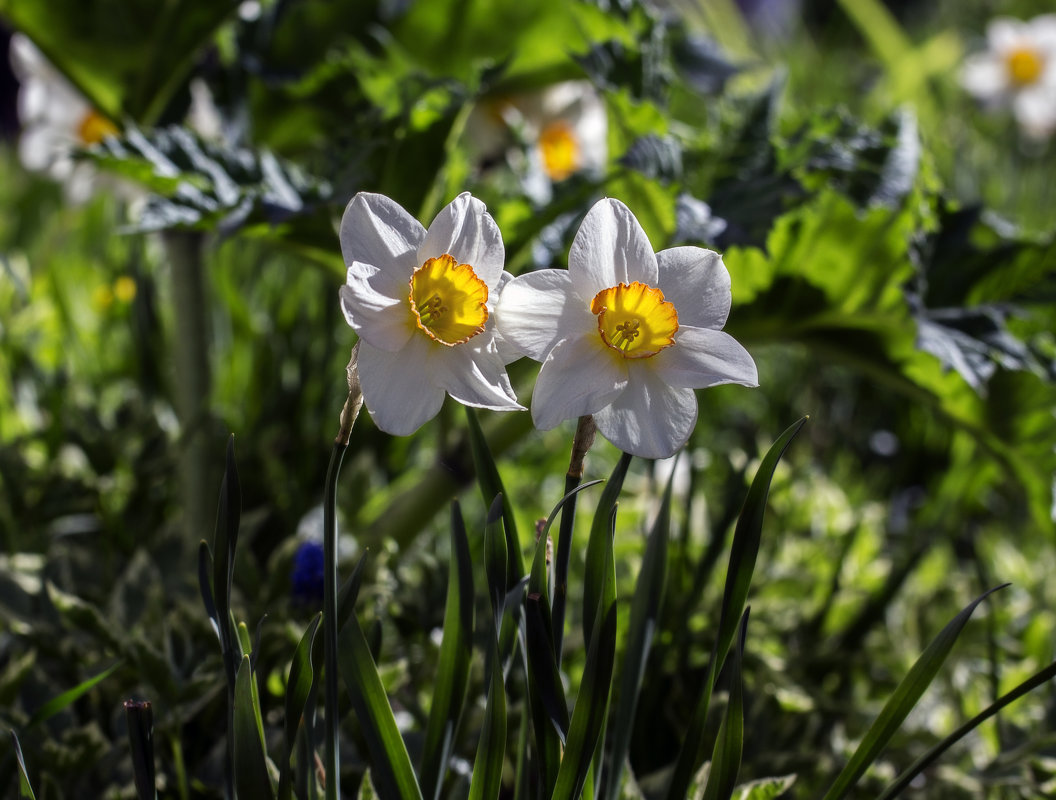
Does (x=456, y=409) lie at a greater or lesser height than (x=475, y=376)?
lesser

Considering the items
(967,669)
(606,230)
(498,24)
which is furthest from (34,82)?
(967,669)

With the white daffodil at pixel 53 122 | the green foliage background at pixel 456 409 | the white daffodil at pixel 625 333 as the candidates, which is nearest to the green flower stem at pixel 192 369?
the green foliage background at pixel 456 409

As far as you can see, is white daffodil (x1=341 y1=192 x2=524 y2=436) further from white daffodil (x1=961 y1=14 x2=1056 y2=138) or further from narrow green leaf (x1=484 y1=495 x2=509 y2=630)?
white daffodil (x1=961 y1=14 x2=1056 y2=138)

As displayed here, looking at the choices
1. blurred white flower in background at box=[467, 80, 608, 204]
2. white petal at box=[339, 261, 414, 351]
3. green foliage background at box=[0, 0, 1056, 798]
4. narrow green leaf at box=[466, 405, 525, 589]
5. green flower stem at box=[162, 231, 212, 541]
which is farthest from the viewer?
blurred white flower in background at box=[467, 80, 608, 204]

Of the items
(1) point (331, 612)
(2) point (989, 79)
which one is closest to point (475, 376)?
(1) point (331, 612)

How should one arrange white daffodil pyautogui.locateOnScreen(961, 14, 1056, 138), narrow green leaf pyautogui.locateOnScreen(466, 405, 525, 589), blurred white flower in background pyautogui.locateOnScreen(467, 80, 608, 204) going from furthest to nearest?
1. white daffodil pyautogui.locateOnScreen(961, 14, 1056, 138)
2. blurred white flower in background pyautogui.locateOnScreen(467, 80, 608, 204)
3. narrow green leaf pyautogui.locateOnScreen(466, 405, 525, 589)

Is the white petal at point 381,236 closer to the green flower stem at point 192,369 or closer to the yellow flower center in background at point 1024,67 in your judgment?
the green flower stem at point 192,369

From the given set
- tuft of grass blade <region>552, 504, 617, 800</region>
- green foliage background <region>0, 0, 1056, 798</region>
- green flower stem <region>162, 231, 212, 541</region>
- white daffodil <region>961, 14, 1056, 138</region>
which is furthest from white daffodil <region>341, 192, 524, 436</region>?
white daffodil <region>961, 14, 1056, 138</region>

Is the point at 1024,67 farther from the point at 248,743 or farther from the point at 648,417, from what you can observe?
the point at 248,743
